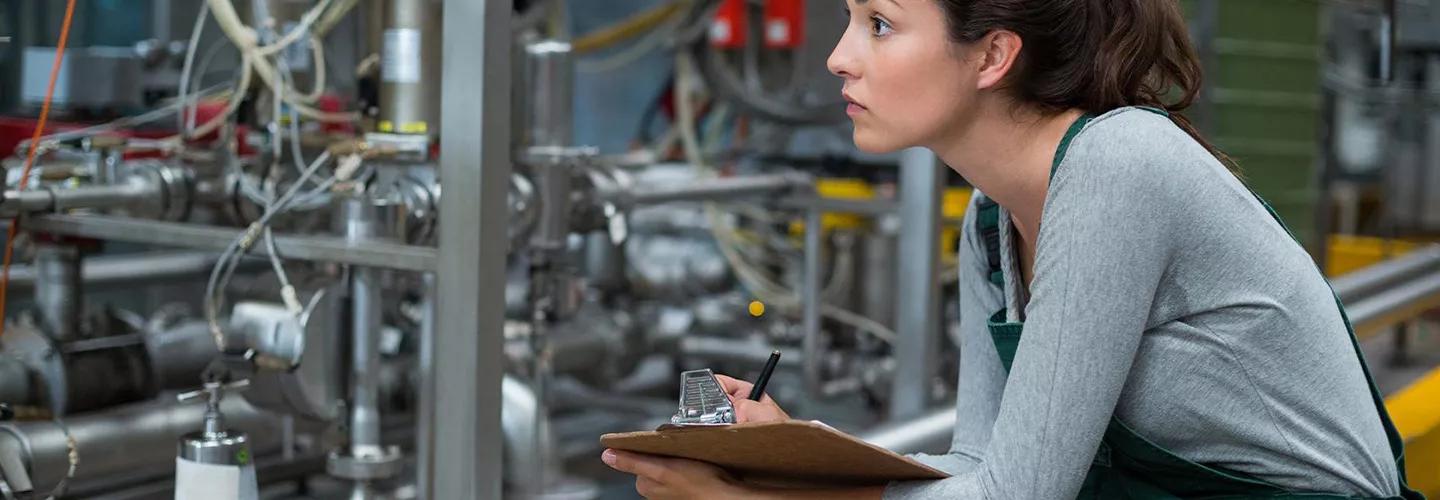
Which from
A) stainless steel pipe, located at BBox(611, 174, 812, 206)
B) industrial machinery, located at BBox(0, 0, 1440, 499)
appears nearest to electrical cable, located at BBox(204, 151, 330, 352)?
industrial machinery, located at BBox(0, 0, 1440, 499)

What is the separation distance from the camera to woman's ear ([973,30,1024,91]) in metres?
1.03

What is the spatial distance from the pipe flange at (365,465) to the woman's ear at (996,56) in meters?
0.99

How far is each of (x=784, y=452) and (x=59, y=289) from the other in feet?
4.64

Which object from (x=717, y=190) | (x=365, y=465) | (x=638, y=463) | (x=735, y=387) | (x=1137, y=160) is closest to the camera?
(x=1137, y=160)

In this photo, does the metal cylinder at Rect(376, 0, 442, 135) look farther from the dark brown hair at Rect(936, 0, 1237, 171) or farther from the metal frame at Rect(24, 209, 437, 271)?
the dark brown hair at Rect(936, 0, 1237, 171)

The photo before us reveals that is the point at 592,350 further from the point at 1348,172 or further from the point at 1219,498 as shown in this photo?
the point at 1348,172

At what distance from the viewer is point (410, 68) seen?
1746 millimetres

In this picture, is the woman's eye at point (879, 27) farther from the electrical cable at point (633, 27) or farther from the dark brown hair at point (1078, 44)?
the electrical cable at point (633, 27)

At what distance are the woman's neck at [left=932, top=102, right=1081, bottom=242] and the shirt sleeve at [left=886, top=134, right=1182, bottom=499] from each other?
0.09 m

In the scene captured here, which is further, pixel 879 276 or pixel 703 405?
pixel 879 276

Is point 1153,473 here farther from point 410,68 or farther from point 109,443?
point 109,443

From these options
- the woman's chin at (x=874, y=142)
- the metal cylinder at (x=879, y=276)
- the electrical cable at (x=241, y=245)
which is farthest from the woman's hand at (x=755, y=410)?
the metal cylinder at (x=879, y=276)

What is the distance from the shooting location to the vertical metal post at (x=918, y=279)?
89.7 inches

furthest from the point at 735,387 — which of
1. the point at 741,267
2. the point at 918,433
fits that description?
the point at 741,267
